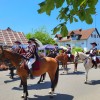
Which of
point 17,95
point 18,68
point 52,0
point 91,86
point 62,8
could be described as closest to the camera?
point 52,0

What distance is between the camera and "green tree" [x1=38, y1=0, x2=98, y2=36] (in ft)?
9.52

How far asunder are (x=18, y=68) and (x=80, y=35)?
68002 millimetres

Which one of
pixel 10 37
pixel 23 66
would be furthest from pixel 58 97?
pixel 10 37

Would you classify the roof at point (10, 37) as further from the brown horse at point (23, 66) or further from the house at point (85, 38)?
the house at point (85, 38)

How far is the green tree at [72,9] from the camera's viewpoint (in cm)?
290

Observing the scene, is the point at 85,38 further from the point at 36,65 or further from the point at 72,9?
the point at 72,9

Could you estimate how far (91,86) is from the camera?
12594mm

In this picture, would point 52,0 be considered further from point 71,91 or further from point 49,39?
point 49,39

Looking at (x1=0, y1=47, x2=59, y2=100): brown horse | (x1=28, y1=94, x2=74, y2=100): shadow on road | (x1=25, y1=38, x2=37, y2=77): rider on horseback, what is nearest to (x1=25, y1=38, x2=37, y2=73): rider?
(x1=25, y1=38, x2=37, y2=77): rider on horseback

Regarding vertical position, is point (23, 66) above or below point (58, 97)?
above

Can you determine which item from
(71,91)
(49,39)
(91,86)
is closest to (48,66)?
(71,91)

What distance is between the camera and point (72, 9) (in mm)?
3070

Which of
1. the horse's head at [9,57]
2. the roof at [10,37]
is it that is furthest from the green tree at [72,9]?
the roof at [10,37]

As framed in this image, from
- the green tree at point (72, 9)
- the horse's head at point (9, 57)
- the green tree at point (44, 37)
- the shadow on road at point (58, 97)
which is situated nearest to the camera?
the green tree at point (72, 9)
